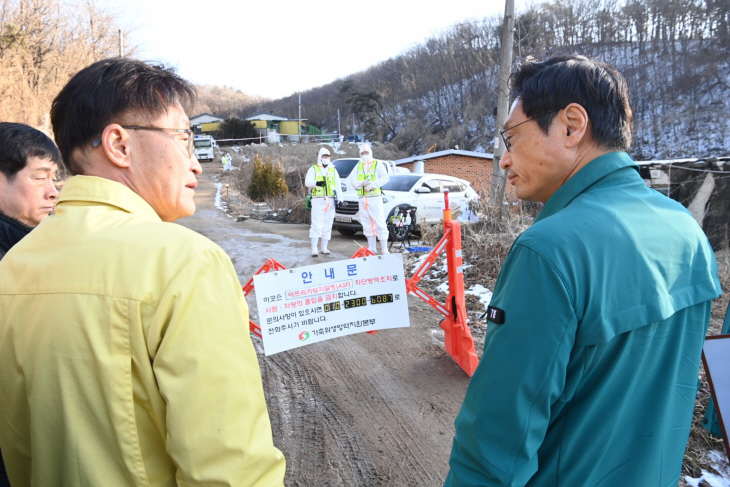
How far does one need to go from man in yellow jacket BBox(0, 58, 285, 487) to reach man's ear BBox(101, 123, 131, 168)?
11 cm

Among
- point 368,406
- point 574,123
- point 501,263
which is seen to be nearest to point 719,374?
point 574,123

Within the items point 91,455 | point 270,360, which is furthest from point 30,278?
point 270,360

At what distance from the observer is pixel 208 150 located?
40500 millimetres

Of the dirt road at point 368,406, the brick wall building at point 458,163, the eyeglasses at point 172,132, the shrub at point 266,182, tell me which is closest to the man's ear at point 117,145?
the eyeglasses at point 172,132

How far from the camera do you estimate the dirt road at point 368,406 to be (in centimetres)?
317

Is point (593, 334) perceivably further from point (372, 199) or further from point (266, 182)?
point (266, 182)

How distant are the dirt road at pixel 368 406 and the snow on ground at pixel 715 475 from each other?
1.52 meters

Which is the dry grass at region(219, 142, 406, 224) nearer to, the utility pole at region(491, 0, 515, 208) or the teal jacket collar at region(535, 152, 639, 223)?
the utility pole at region(491, 0, 515, 208)

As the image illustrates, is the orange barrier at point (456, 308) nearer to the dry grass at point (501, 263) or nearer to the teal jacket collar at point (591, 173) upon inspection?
the dry grass at point (501, 263)

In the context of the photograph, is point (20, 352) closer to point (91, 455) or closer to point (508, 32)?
point (91, 455)

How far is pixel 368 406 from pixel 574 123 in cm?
312

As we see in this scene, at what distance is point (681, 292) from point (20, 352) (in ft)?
5.45

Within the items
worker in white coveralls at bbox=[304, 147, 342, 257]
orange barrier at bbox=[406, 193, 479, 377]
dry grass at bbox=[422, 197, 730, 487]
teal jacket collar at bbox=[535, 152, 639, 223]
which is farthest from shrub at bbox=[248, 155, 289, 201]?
teal jacket collar at bbox=[535, 152, 639, 223]

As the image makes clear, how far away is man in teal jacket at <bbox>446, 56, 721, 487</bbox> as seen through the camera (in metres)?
1.16
